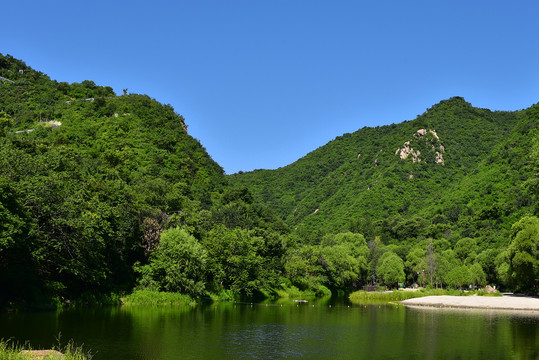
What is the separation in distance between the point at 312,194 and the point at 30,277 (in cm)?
15944

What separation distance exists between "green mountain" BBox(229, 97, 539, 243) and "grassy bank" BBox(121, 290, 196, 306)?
250 ft

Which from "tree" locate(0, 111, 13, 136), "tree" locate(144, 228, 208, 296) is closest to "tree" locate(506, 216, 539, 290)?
"tree" locate(144, 228, 208, 296)

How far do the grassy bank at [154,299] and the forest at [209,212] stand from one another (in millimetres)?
1502

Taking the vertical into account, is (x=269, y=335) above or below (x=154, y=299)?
above

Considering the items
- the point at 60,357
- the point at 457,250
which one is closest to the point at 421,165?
the point at 457,250

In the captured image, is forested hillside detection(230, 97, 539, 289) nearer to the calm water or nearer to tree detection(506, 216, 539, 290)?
tree detection(506, 216, 539, 290)

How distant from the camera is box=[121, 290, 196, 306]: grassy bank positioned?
53.9 metres

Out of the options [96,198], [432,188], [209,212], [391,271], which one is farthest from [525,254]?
[432,188]

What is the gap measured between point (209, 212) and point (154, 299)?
30.4 metres

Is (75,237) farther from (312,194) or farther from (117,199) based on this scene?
(312,194)

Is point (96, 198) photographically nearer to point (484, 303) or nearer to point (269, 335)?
point (269, 335)

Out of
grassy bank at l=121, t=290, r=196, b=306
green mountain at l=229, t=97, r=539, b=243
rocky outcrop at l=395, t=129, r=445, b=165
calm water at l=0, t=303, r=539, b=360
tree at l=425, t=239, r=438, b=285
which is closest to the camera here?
calm water at l=0, t=303, r=539, b=360

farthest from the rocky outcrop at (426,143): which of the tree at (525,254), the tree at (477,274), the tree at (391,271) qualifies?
the tree at (525,254)

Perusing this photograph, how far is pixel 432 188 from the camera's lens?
16800 centimetres
